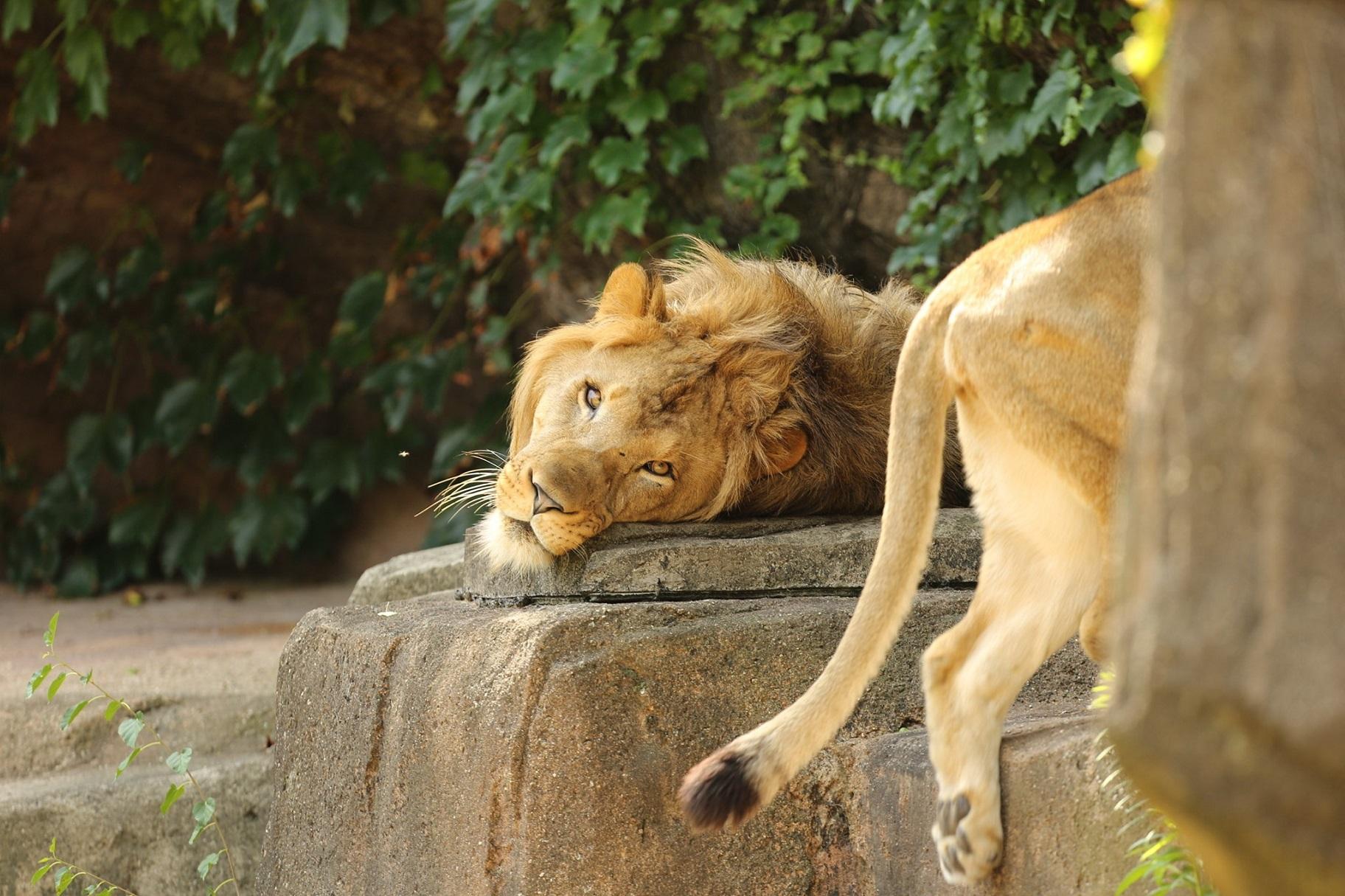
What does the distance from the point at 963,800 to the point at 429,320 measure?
617cm

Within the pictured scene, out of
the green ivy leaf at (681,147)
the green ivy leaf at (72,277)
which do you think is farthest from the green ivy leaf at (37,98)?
the green ivy leaf at (681,147)

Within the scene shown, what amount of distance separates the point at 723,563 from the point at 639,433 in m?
0.35

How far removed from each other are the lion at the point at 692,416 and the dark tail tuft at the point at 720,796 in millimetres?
1042

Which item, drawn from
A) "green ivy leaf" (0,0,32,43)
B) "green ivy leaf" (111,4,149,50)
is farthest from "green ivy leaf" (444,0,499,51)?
"green ivy leaf" (0,0,32,43)

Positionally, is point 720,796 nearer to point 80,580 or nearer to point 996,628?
point 996,628

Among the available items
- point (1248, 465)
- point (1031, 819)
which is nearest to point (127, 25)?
point (1031, 819)

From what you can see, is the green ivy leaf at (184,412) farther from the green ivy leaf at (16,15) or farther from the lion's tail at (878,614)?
the lion's tail at (878,614)

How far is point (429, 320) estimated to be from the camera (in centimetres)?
796

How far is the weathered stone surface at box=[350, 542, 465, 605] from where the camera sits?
4219mm

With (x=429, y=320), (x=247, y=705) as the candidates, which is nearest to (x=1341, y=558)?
(x=247, y=705)

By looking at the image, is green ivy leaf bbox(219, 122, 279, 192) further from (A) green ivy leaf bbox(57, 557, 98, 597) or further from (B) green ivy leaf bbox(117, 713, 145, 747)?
(B) green ivy leaf bbox(117, 713, 145, 747)

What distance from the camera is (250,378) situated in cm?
700

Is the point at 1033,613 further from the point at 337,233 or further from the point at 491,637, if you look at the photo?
the point at 337,233

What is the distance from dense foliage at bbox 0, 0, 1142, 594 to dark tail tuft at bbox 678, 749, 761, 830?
9.10 ft
